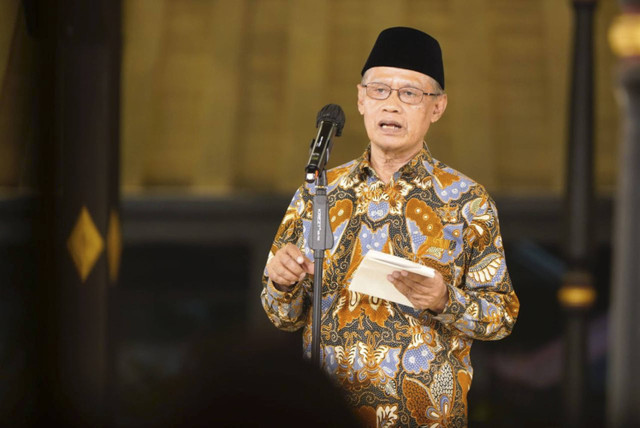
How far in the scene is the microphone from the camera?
6.05 feet

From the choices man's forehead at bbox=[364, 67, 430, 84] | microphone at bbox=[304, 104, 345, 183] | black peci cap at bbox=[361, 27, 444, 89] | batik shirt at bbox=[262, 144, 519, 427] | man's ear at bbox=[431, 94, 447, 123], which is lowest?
batik shirt at bbox=[262, 144, 519, 427]

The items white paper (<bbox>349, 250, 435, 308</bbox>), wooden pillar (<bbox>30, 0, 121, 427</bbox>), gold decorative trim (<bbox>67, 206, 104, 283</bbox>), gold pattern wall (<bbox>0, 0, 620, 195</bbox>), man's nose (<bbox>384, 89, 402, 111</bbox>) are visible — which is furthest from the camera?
gold pattern wall (<bbox>0, 0, 620, 195</bbox>)

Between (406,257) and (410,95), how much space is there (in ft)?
1.15

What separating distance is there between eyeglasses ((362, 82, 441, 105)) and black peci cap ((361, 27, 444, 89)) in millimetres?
47

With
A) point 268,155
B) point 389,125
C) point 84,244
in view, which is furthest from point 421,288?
point 268,155

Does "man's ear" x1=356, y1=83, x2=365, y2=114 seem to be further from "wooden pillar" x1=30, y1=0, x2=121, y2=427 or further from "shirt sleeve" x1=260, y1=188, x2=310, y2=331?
"wooden pillar" x1=30, y1=0, x2=121, y2=427

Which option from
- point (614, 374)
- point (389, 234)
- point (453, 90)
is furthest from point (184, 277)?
point (389, 234)

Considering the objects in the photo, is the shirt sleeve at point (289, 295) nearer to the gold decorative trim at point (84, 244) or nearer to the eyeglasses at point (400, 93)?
the eyeglasses at point (400, 93)

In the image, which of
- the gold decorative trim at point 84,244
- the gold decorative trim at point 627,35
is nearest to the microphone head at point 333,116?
the gold decorative trim at point 627,35

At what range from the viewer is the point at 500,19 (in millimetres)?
7645

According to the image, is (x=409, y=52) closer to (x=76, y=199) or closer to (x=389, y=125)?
(x=389, y=125)

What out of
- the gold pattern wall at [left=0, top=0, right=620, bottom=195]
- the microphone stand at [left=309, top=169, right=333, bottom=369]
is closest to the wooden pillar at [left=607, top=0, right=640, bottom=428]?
the microphone stand at [left=309, top=169, right=333, bottom=369]

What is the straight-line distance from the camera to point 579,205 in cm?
469

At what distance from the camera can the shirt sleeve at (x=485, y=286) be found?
6.44 ft
